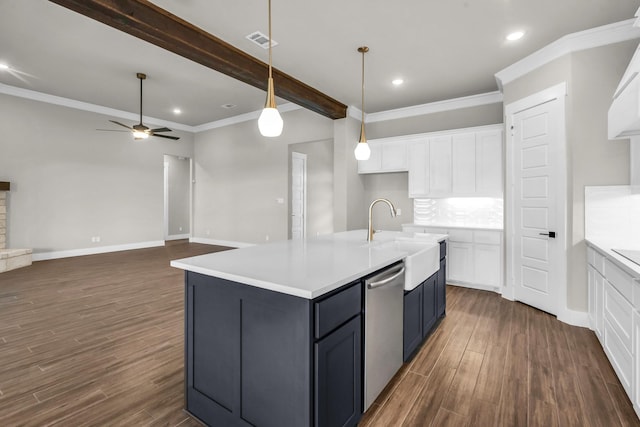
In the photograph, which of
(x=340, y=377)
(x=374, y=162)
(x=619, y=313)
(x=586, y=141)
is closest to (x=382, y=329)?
(x=340, y=377)

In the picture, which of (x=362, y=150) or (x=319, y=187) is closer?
(x=362, y=150)

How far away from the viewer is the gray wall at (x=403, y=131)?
5036 millimetres

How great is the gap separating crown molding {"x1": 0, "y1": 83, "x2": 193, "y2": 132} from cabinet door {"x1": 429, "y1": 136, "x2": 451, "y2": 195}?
21.5 feet

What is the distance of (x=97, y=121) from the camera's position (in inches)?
264

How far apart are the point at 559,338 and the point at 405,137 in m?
3.49

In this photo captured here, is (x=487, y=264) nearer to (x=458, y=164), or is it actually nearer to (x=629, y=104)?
(x=458, y=164)

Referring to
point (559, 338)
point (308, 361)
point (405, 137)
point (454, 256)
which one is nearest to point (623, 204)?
point (559, 338)

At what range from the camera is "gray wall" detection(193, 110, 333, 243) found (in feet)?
21.3

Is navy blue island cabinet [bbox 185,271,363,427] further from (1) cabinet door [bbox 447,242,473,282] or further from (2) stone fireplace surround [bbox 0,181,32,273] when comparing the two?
(2) stone fireplace surround [bbox 0,181,32,273]

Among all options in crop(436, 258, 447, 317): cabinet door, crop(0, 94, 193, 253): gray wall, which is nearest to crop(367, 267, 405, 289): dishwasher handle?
crop(436, 258, 447, 317): cabinet door

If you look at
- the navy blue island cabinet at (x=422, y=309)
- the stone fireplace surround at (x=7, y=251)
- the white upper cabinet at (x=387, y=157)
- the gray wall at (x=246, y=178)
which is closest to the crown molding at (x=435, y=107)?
the white upper cabinet at (x=387, y=157)

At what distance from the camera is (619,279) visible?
2.06 meters

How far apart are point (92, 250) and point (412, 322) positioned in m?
7.20

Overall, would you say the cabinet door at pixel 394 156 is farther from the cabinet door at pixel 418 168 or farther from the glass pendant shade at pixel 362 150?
the glass pendant shade at pixel 362 150
